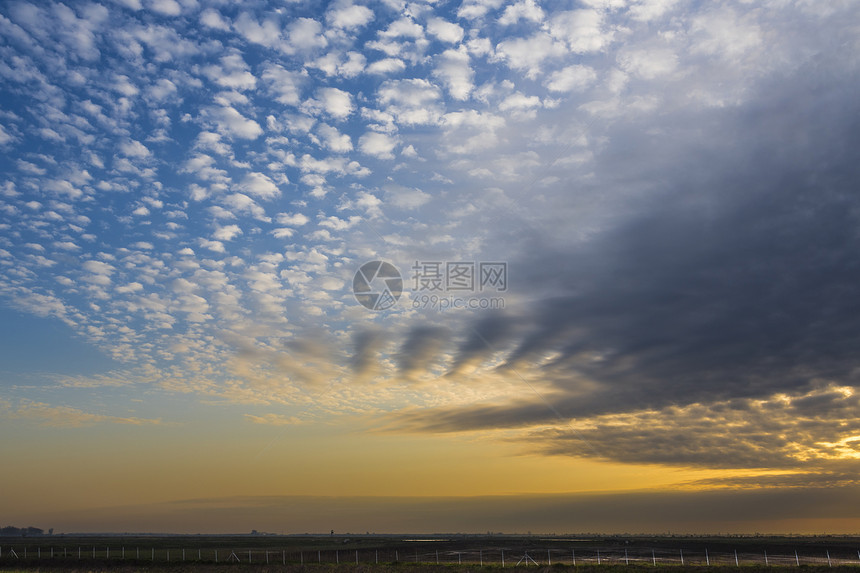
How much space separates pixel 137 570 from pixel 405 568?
27010mm

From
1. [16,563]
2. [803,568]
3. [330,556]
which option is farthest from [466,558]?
[16,563]

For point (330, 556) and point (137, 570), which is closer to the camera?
point (137, 570)

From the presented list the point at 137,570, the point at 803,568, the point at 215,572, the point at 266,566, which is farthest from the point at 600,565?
the point at 137,570

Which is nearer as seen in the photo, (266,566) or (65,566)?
(266,566)

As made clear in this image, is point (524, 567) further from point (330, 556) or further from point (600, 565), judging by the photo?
point (330, 556)

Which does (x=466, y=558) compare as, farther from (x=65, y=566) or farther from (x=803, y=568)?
(x=65, y=566)

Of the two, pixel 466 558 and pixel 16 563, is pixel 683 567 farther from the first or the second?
pixel 16 563

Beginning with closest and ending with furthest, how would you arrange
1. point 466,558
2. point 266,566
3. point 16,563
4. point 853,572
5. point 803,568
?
point 853,572 → point 803,568 → point 266,566 → point 16,563 → point 466,558

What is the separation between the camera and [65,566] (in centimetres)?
6606

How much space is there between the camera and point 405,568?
2239 inches

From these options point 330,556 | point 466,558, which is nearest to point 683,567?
point 466,558

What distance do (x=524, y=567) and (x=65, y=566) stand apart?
52.4m

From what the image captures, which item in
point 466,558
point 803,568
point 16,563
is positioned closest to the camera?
point 803,568

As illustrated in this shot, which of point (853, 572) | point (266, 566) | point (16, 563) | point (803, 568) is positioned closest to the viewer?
point (853, 572)
